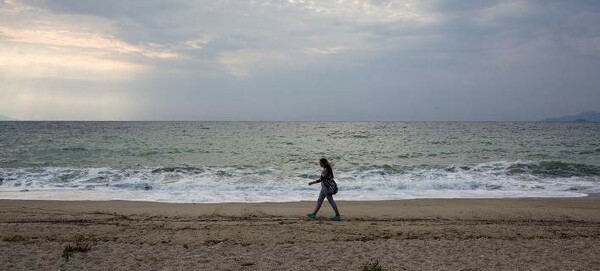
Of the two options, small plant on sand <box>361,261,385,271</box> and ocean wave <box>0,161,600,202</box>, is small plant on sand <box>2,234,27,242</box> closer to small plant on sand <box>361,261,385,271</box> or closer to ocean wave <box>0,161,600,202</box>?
ocean wave <box>0,161,600,202</box>

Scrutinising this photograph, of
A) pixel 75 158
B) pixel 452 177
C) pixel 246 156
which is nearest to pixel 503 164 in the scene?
pixel 452 177

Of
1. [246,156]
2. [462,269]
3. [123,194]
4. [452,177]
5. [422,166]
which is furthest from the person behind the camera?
[246,156]

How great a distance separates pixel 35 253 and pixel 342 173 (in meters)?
15.5

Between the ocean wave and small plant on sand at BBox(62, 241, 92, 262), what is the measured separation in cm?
643

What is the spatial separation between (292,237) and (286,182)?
32.6 feet

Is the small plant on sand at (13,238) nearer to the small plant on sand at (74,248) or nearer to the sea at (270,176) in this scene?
the small plant on sand at (74,248)

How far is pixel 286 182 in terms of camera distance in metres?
18.8

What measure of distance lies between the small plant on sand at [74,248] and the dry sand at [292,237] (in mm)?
92

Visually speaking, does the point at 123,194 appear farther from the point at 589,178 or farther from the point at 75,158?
the point at 589,178

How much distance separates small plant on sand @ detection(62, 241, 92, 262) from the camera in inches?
284

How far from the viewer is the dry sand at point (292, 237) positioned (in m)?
7.22

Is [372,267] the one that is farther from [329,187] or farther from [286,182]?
[286,182]

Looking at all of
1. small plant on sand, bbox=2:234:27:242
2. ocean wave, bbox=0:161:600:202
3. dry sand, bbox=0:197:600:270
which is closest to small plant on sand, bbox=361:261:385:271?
dry sand, bbox=0:197:600:270

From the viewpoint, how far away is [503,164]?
2412 cm
